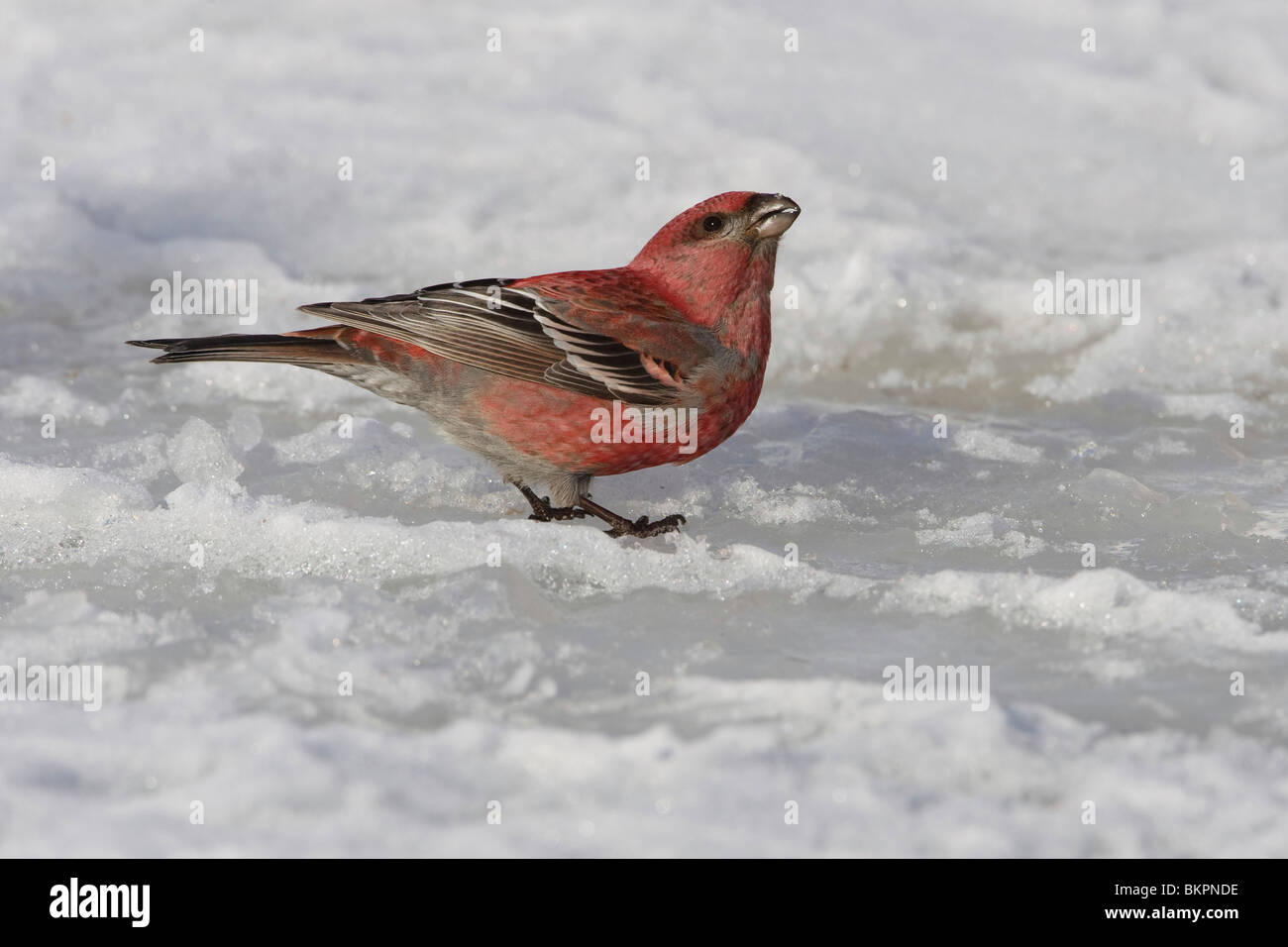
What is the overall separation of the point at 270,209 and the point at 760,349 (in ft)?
14.5

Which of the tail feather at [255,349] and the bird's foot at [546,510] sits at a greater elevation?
the tail feather at [255,349]

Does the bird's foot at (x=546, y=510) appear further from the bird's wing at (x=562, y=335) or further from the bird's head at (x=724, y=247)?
the bird's head at (x=724, y=247)

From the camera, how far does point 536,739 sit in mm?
3164

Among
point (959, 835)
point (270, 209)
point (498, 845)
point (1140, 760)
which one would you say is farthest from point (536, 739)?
point (270, 209)

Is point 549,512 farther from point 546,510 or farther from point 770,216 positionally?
point 770,216

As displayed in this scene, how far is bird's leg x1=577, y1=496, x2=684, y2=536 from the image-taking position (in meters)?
4.53

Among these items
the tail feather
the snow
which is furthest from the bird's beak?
the tail feather

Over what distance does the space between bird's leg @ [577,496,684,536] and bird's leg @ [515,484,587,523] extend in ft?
0.44

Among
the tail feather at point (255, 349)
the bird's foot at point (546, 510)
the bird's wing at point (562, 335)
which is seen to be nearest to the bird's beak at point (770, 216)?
the bird's wing at point (562, 335)

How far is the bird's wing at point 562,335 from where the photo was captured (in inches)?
173

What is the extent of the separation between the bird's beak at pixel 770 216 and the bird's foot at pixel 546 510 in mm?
1129

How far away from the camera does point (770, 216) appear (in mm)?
4488

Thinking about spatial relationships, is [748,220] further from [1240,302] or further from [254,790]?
[1240,302]

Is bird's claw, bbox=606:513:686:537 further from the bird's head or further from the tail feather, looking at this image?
the tail feather
